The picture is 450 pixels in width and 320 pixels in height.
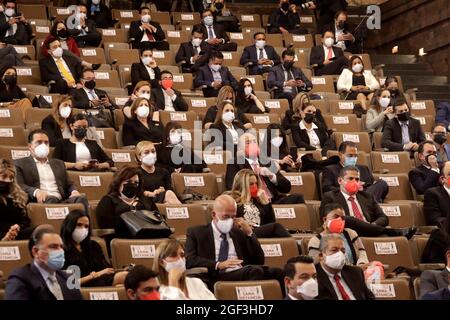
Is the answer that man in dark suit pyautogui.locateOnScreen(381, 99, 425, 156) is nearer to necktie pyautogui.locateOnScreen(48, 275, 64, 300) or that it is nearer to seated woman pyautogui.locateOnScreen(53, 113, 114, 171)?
seated woman pyautogui.locateOnScreen(53, 113, 114, 171)

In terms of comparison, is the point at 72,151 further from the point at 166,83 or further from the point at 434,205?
the point at 434,205

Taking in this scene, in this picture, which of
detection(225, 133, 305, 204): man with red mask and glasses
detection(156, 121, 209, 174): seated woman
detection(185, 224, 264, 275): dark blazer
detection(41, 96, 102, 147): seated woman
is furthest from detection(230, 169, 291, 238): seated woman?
detection(41, 96, 102, 147): seated woman

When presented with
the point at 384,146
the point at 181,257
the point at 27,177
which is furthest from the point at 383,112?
the point at 181,257

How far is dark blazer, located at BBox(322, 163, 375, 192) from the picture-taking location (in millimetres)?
8797

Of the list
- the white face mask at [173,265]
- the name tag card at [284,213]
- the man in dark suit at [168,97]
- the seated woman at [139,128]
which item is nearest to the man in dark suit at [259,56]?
the man in dark suit at [168,97]

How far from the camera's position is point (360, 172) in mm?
9047

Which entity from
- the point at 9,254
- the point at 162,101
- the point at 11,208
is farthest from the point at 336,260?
the point at 162,101

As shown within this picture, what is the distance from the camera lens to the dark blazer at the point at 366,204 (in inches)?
326

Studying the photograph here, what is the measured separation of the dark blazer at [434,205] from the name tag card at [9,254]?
11.2 feet

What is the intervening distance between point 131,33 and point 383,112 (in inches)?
121

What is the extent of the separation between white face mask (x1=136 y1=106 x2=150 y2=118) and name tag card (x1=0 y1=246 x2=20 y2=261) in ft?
9.66

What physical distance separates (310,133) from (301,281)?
389 centimetres
